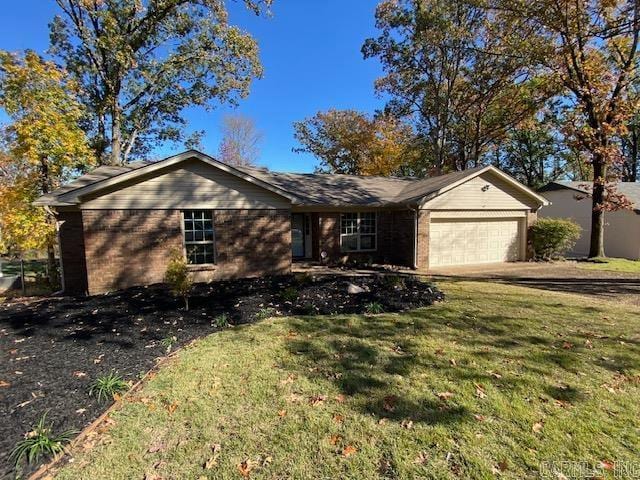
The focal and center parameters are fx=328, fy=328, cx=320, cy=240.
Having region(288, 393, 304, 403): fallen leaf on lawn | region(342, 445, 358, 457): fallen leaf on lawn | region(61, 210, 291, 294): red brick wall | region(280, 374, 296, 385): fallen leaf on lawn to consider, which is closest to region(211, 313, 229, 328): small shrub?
region(280, 374, 296, 385): fallen leaf on lawn

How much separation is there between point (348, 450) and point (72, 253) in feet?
36.8

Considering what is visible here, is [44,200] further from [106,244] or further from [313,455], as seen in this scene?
[313,455]

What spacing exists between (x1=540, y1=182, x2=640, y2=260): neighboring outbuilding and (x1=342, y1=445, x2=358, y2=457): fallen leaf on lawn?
62.0ft

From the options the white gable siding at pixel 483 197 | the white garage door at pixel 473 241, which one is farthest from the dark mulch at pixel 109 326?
the white gable siding at pixel 483 197

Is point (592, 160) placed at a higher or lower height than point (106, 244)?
higher

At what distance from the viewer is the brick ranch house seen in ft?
31.2

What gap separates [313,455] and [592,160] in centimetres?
1948

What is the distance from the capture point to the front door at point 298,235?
1478 cm

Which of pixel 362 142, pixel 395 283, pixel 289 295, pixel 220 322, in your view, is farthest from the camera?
pixel 362 142

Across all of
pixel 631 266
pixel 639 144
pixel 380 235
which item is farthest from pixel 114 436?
pixel 639 144

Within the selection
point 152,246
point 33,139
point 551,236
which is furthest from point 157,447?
point 551,236

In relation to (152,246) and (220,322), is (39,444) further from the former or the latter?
(152,246)

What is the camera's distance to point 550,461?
2852 mm

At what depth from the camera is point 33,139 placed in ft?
35.7
